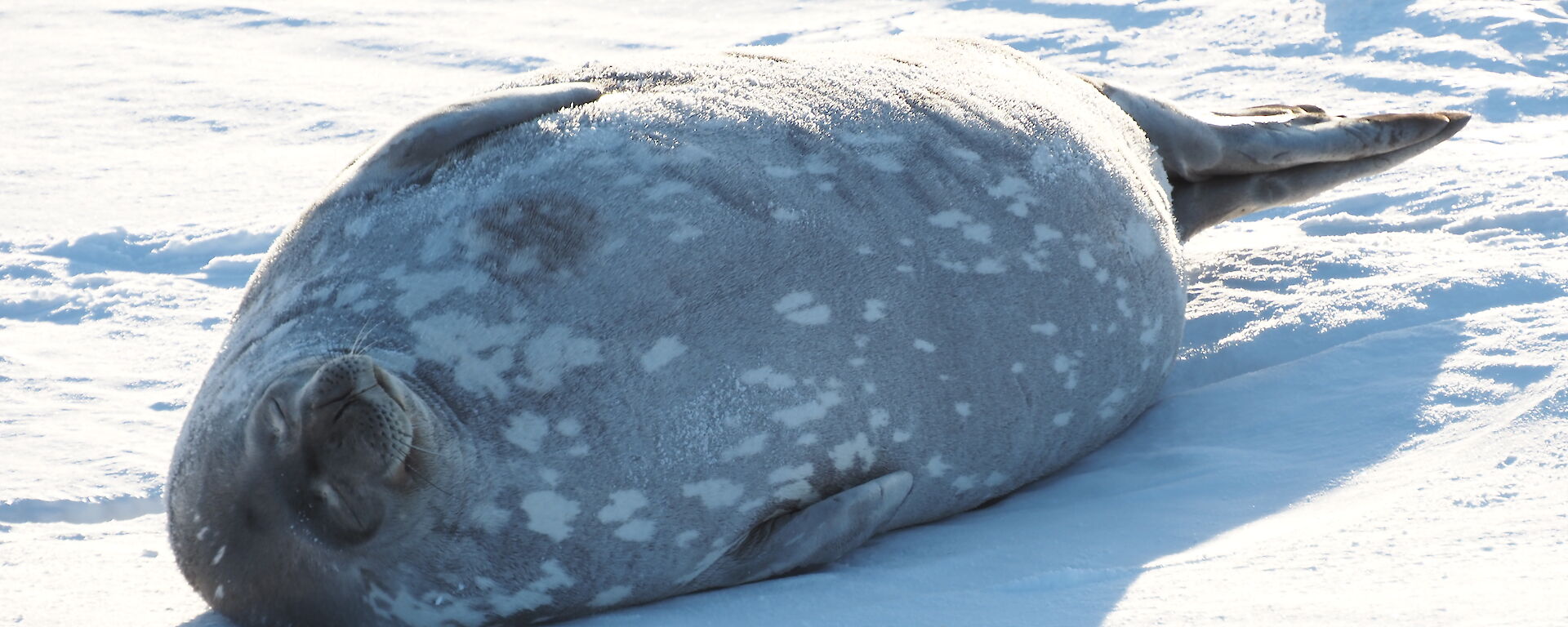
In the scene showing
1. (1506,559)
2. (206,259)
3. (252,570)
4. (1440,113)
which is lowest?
(206,259)

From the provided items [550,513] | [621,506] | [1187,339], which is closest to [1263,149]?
[1187,339]

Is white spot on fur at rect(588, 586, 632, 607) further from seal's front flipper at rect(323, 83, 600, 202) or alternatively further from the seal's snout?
seal's front flipper at rect(323, 83, 600, 202)

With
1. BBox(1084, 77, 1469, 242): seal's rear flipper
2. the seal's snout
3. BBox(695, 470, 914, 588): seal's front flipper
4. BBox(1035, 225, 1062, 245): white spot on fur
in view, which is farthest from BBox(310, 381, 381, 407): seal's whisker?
BBox(1084, 77, 1469, 242): seal's rear flipper

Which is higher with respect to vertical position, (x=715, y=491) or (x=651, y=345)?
(x=651, y=345)

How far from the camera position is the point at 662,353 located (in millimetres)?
2391

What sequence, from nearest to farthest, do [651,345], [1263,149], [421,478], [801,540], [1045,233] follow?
[421,478] < [651,345] < [801,540] < [1045,233] < [1263,149]

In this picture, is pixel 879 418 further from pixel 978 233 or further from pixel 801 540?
pixel 978 233

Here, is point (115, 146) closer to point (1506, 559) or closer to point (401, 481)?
point (401, 481)

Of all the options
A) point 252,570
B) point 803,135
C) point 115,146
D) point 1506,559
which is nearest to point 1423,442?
point 1506,559

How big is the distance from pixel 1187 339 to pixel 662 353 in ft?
5.54

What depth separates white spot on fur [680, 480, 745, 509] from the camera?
239cm

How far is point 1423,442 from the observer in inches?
110

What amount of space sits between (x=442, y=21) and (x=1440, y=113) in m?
6.47

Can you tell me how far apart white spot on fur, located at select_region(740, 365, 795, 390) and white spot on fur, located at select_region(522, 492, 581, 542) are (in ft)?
1.16
